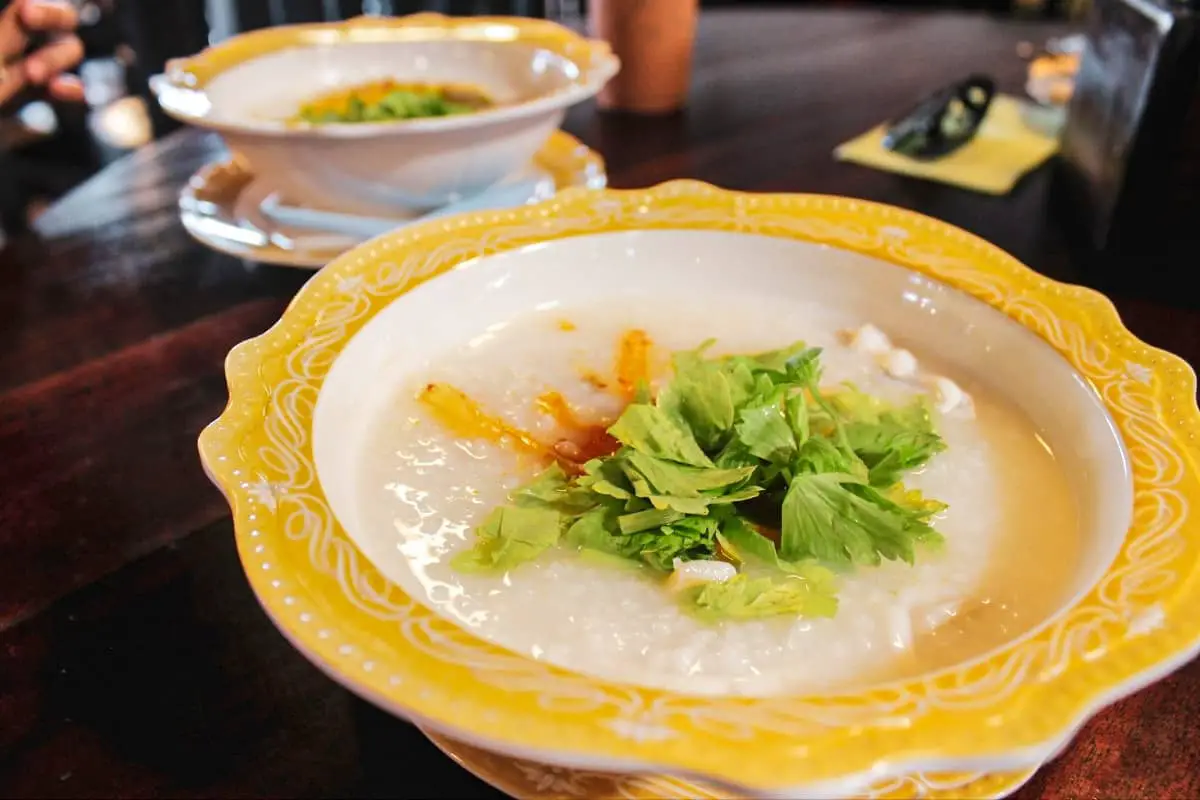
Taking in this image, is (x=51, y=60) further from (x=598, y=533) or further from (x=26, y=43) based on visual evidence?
(x=598, y=533)

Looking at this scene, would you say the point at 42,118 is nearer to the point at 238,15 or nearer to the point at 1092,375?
the point at 238,15

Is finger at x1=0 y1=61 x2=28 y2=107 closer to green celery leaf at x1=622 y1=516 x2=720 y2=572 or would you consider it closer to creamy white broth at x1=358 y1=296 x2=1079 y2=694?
creamy white broth at x1=358 y1=296 x2=1079 y2=694

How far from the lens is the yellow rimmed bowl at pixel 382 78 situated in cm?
122

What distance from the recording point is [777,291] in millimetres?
1101

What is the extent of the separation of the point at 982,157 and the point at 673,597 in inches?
54.2

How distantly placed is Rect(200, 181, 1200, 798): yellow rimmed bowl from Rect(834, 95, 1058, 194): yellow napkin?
2.12ft

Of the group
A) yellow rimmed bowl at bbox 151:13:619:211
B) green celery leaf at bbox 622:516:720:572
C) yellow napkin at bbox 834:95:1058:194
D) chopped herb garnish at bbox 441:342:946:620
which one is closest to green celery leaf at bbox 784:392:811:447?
chopped herb garnish at bbox 441:342:946:620

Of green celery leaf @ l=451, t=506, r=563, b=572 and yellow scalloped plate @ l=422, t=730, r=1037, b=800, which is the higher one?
green celery leaf @ l=451, t=506, r=563, b=572

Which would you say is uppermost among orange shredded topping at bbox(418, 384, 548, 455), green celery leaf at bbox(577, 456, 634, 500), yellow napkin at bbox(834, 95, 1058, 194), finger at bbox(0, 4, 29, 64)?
finger at bbox(0, 4, 29, 64)

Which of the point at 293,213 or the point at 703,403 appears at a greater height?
the point at 703,403

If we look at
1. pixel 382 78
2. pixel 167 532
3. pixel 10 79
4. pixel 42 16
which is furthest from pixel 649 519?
pixel 42 16

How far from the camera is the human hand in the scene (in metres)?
1.60

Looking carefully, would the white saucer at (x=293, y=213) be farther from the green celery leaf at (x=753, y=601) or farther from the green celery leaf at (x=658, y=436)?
the green celery leaf at (x=753, y=601)

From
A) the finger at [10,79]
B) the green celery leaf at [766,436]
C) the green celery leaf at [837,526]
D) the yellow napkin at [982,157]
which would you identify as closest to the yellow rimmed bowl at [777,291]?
the green celery leaf at [837,526]
